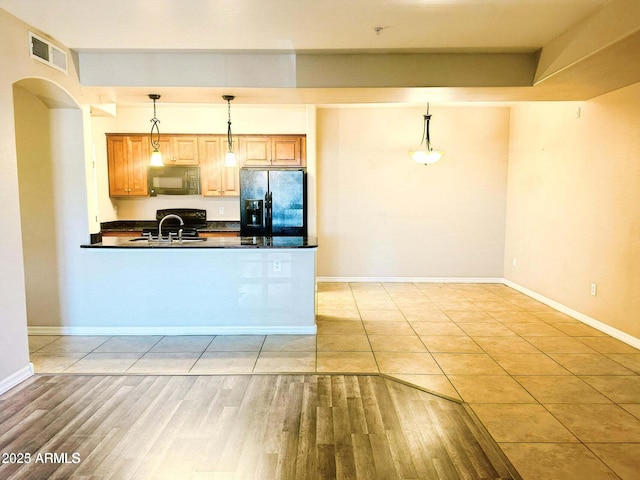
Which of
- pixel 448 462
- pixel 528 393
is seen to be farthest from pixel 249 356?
pixel 528 393

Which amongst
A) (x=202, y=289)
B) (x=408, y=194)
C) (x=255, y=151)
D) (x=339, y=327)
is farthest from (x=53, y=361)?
(x=408, y=194)

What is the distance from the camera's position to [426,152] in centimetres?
556

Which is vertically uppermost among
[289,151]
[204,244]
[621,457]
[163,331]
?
[289,151]

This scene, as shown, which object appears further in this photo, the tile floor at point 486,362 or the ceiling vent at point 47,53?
the ceiling vent at point 47,53

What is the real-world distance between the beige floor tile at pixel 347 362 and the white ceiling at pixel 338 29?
239 cm

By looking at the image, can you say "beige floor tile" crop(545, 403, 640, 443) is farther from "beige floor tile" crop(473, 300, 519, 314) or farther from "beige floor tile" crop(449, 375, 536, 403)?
"beige floor tile" crop(473, 300, 519, 314)

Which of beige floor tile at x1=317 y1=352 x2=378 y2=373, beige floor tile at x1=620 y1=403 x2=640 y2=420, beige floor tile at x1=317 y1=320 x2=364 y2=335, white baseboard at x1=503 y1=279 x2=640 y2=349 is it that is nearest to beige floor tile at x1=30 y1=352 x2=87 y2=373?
beige floor tile at x1=317 y1=352 x2=378 y2=373

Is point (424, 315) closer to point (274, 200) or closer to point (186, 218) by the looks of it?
point (274, 200)

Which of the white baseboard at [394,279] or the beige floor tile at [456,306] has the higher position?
the white baseboard at [394,279]

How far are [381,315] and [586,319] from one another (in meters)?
2.21

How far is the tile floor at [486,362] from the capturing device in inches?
88.7

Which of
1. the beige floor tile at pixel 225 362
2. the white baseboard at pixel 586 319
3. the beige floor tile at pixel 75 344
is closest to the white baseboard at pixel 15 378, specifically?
the beige floor tile at pixel 75 344

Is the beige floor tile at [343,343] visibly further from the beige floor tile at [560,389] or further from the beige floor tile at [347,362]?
the beige floor tile at [560,389]

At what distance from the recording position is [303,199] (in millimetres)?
5566
